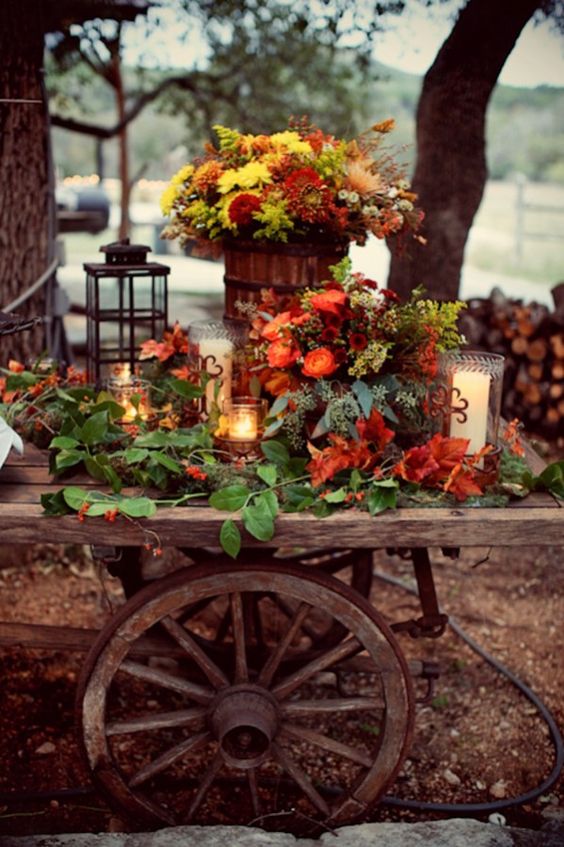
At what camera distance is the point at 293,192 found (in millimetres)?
2873

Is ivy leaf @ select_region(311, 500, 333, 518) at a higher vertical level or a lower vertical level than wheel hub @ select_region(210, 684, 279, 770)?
higher

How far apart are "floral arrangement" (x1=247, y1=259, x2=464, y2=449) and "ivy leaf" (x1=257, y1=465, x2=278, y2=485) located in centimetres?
14

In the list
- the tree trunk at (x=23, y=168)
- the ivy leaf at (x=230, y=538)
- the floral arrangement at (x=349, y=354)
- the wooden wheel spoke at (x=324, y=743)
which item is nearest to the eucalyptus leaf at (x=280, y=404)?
the floral arrangement at (x=349, y=354)

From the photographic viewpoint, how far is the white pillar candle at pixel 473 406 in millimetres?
2570

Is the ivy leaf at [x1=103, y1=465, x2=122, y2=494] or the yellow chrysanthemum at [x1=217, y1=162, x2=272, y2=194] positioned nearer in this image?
the ivy leaf at [x1=103, y1=465, x2=122, y2=494]

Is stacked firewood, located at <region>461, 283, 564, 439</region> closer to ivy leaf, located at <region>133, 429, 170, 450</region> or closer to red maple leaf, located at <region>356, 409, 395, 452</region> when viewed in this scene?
red maple leaf, located at <region>356, 409, 395, 452</region>

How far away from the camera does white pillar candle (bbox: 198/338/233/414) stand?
114 inches

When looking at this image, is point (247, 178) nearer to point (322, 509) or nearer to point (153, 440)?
point (153, 440)

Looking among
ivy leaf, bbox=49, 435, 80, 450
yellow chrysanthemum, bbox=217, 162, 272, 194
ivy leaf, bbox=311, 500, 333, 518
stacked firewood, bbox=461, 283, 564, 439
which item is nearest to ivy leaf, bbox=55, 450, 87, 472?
ivy leaf, bbox=49, 435, 80, 450

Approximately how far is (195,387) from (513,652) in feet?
6.48

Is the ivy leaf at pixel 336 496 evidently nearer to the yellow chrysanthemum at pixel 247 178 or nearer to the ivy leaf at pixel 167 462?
the ivy leaf at pixel 167 462

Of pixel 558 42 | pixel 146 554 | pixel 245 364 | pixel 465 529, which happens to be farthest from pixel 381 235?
pixel 558 42

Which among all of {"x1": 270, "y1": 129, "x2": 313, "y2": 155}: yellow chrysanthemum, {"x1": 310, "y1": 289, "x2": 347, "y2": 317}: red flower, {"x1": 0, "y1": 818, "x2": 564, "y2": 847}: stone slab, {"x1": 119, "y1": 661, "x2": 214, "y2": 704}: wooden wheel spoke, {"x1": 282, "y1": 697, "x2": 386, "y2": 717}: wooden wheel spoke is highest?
{"x1": 270, "y1": 129, "x2": 313, "y2": 155}: yellow chrysanthemum

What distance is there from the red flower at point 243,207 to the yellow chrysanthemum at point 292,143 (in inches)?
8.8
